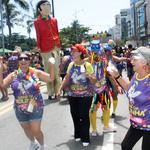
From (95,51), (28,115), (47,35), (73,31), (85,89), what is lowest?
(73,31)

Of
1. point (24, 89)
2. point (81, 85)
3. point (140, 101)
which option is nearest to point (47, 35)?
point (81, 85)

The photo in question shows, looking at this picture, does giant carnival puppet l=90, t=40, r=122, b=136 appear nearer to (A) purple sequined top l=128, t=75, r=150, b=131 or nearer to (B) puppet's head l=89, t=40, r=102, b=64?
(B) puppet's head l=89, t=40, r=102, b=64

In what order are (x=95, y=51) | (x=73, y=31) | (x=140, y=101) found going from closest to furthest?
(x=140, y=101)
(x=95, y=51)
(x=73, y=31)

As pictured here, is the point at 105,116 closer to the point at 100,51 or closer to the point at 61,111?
the point at 100,51

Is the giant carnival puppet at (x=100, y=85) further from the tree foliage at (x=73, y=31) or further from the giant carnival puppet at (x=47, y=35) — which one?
the tree foliage at (x=73, y=31)

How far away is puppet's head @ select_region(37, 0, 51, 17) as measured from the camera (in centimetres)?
1195

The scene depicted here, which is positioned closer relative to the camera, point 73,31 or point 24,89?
point 24,89

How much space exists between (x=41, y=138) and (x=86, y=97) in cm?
125

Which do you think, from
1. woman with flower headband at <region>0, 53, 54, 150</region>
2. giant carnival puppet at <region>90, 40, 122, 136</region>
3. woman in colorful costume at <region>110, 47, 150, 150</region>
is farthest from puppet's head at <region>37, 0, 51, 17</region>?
woman in colorful costume at <region>110, 47, 150, 150</region>

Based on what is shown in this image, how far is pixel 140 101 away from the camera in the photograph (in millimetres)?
5180

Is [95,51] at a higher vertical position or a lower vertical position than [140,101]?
higher

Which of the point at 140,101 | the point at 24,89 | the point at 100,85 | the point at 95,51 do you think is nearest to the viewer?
the point at 140,101

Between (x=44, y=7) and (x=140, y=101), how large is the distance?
24.0 feet

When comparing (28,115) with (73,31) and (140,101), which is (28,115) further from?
(73,31)
